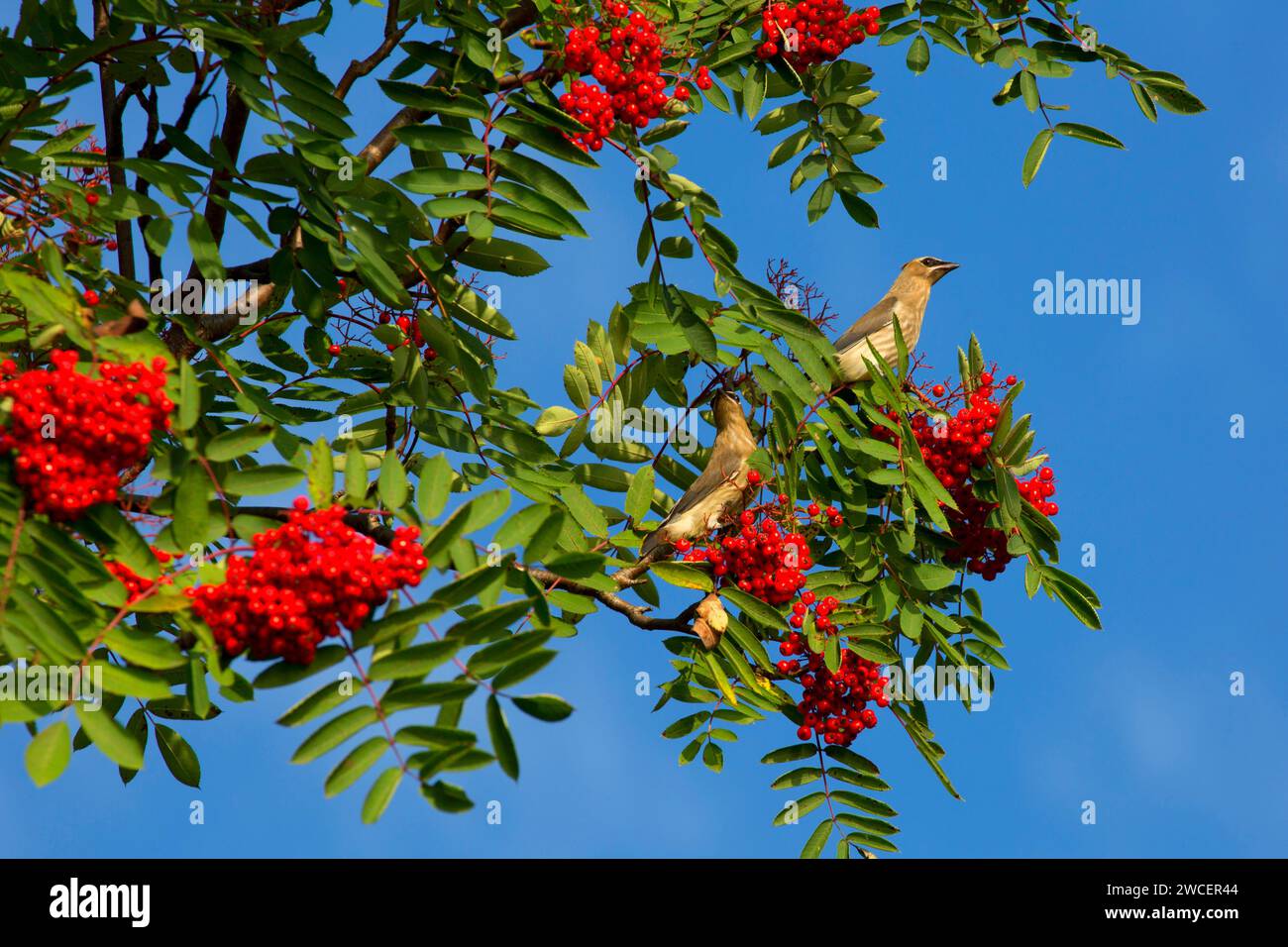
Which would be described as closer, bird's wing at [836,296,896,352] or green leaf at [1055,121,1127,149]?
green leaf at [1055,121,1127,149]

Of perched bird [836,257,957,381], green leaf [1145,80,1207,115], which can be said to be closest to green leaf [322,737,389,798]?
perched bird [836,257,957,381]

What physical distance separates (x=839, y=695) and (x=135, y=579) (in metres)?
2.80

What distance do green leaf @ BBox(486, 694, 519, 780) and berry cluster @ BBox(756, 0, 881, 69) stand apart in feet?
11.2

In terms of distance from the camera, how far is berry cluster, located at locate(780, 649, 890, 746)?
532 centimetres

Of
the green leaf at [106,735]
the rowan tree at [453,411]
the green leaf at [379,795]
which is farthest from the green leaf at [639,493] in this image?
the green leaf at [106,735]

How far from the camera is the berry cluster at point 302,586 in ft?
11.6

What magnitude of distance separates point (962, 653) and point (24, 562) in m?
3.74

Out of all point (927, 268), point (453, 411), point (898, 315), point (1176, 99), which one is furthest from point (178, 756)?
point (1176, 99)

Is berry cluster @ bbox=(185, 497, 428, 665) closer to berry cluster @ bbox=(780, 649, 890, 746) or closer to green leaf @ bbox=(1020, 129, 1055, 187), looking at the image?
berry cluster @ bbox=(780, 649, 890, 746)

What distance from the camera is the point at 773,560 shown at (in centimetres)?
509

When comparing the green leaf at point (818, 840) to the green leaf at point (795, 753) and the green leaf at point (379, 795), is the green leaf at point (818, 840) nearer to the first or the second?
the green leaf at point (795, 753)

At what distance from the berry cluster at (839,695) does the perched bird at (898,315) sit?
147 centimetres

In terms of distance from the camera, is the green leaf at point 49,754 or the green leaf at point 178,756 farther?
the green leaf at point 178,756

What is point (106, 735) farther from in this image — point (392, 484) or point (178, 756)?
point (178, 756)
